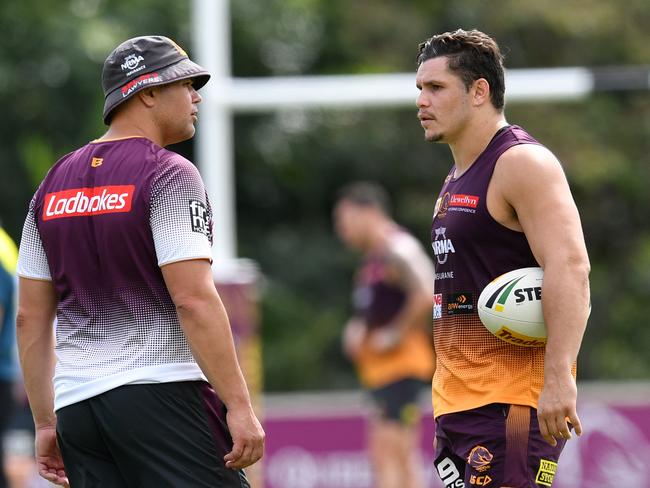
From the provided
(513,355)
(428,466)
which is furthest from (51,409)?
(428,466)

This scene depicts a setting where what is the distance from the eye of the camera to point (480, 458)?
4273mm

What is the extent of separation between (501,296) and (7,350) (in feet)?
12.9

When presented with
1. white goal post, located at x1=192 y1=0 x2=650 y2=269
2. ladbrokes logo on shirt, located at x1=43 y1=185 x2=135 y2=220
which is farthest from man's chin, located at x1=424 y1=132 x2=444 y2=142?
white goal post, located at x1=192 y1=0 x2=650 y2=269

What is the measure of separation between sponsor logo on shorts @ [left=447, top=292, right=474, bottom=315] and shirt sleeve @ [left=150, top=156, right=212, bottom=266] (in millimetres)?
909

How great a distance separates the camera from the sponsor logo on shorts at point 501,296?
13.9ft

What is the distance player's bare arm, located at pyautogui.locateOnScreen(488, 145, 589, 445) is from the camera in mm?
4039

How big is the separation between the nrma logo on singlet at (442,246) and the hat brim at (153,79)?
1.03 meters

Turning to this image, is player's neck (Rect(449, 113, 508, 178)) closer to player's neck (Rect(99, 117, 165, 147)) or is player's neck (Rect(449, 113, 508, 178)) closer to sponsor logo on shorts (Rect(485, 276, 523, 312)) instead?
sponsor logo on shorts (Rect(485, 276, 523, 312))

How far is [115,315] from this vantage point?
13.9 feet

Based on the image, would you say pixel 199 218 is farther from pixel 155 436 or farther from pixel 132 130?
pixel 155 436

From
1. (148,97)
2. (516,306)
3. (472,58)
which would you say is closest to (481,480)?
(516,306)

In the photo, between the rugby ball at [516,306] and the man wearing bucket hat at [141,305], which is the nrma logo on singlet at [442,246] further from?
the man wearing bucket hat at [141,305]

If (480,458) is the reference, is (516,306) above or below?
above

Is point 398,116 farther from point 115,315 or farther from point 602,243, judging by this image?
point 115,315
